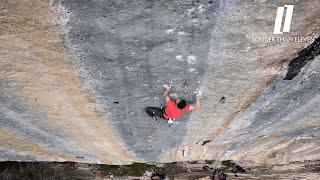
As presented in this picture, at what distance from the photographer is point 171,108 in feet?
16.8

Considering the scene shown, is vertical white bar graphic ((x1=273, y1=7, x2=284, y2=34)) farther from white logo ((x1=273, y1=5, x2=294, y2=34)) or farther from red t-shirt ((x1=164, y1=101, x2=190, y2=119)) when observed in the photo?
red t-shirt ((x1=164, y1=101, x2=190, y2=119))

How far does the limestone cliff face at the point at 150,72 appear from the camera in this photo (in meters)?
3.67

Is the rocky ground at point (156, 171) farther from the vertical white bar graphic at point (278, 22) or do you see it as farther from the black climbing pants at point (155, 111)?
the vertical white bar graphic at point (278, 22)

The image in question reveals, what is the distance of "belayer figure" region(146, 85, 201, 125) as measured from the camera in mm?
4984

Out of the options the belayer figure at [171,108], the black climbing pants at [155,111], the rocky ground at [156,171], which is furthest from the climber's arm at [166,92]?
the rocky ground at [156,171]

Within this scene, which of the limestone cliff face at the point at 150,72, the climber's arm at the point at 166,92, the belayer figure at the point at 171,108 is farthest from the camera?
the belayer figure at the point at 171,108

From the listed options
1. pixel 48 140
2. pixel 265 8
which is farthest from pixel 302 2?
pixel 48 140

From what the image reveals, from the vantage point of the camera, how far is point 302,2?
11.6 ft

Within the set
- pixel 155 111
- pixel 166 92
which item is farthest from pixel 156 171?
pixel 166 92

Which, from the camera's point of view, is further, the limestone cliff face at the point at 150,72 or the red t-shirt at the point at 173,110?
the red t-shirt at the point at 173,110

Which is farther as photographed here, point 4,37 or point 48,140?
point 48,140

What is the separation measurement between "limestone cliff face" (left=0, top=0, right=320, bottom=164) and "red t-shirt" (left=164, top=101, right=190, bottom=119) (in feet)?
0.52

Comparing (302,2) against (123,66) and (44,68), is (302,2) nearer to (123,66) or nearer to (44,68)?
(123,66)

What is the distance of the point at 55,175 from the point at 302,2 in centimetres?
712
